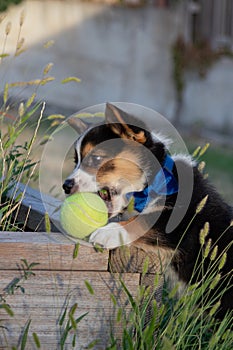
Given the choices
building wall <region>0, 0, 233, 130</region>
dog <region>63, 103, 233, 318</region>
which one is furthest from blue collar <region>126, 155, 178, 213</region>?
building wall <region>0, 0, 233, 130</region>

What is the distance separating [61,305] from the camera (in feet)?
9.70

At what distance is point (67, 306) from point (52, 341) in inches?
6.7

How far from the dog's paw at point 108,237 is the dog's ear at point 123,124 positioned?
526 mm

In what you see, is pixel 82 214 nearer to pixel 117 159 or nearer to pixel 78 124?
pixel 117 159

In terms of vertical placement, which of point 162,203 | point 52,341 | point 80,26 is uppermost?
point 162,203

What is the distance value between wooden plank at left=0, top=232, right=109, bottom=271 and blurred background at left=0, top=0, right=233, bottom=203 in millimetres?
10299

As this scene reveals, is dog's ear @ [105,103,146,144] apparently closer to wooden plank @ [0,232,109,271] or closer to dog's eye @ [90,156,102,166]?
dog's eye @ [90,156,102,166]

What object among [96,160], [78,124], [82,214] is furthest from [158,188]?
[78,124]

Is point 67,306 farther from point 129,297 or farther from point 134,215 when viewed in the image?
point 134,215

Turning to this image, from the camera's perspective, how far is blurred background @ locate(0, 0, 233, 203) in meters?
13.3

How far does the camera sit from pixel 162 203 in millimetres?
3502

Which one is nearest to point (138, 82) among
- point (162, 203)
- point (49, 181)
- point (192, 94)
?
point (192, 94)

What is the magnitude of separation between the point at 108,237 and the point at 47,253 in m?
0.29

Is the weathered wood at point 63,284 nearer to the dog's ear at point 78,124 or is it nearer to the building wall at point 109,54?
the dog's ear at point 78,124
